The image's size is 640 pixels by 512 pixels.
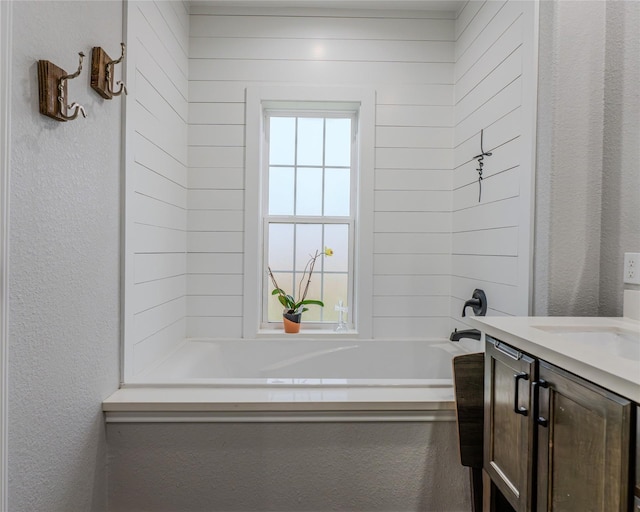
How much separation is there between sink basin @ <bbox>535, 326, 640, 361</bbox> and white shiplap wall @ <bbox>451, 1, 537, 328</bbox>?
42cm

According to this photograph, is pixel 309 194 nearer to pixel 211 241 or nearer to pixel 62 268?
pixel 211 241

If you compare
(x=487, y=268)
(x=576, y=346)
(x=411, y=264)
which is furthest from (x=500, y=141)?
(x=576, y=346)

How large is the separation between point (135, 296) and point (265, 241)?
1.09m

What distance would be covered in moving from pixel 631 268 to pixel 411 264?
128cm

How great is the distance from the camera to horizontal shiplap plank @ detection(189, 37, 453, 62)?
262cm

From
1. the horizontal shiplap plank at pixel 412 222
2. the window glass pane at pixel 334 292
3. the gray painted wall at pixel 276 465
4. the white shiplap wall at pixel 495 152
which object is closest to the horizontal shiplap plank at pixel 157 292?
the gray painted wall at pixel 276 465

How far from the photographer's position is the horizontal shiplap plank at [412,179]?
2676 millimetres

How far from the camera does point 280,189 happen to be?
2785 millimetres

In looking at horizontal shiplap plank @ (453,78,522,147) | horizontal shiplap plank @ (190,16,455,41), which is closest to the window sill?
horizontal shiplap plank @ (453,78,522,147)

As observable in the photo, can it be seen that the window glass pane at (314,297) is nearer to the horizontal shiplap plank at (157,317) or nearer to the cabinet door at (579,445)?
the horizontal shiplap plank at (157,317)

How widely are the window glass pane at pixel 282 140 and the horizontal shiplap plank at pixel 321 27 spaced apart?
50cm

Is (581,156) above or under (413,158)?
under

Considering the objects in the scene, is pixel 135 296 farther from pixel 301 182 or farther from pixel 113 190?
pixel 301 182

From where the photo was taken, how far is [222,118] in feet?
8.62
